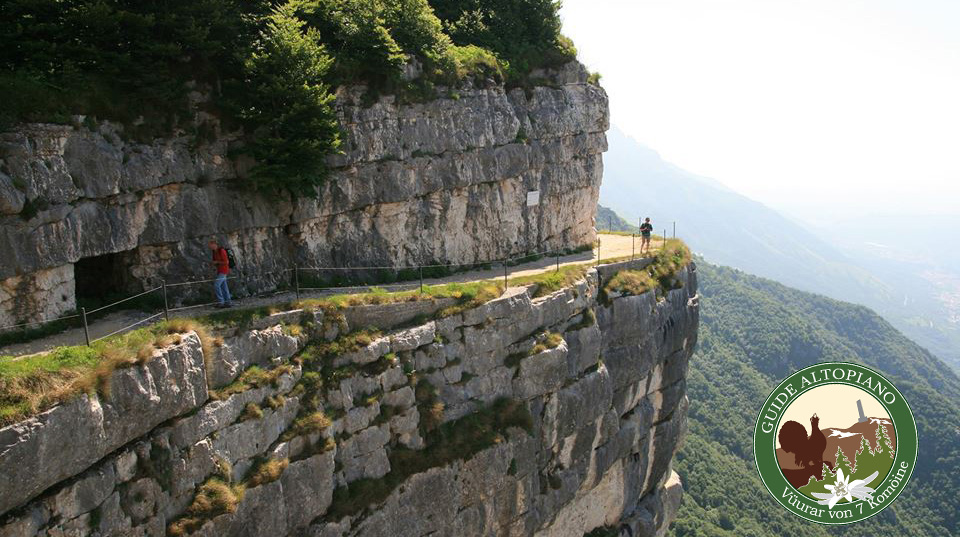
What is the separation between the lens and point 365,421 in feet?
57.5

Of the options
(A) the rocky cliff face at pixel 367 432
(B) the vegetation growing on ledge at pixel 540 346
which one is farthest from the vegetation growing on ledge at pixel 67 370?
(B) the vegetation growing on ledge at pixel 540 346

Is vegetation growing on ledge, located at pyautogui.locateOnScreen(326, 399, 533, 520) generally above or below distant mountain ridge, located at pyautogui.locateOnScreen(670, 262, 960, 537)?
above

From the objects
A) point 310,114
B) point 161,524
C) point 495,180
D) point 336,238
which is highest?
point 310,114

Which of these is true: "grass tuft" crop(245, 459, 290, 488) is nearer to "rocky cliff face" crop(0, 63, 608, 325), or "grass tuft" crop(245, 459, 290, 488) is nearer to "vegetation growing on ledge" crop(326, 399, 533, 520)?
"vegetation growing on ledge" crop(326, 399, 533, 520)

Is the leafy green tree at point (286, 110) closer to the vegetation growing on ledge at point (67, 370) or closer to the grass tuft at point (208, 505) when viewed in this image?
the vegetation growing on ledge at point (67, 370)

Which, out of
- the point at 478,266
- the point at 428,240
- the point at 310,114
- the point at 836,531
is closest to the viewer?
the point at 310,114

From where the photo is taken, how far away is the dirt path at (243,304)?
565 inches

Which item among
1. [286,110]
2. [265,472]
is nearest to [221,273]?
[286,110]

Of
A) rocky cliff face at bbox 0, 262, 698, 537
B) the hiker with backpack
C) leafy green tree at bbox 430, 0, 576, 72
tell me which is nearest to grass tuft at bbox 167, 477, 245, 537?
rocky cliff face at bbox 0, 262, 698, 537

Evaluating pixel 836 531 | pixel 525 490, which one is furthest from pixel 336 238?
pixel 836 531

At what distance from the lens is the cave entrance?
57.7 ft

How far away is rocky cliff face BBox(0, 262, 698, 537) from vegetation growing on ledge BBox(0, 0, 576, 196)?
6.23 m

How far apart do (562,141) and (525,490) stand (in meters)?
16.7

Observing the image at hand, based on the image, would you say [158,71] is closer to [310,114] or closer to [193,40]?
[193,40]
